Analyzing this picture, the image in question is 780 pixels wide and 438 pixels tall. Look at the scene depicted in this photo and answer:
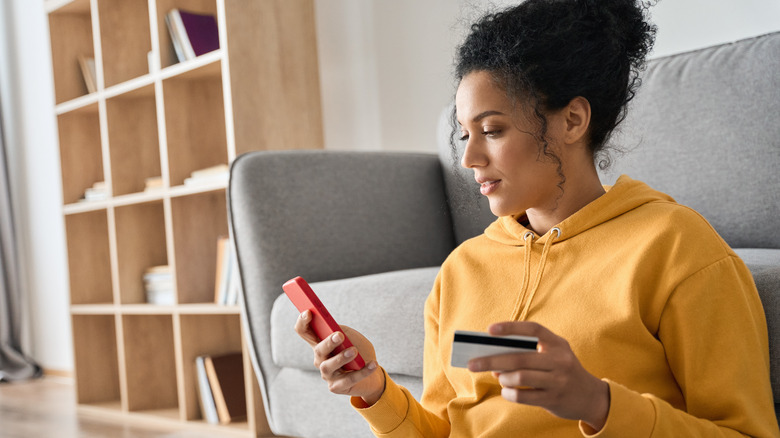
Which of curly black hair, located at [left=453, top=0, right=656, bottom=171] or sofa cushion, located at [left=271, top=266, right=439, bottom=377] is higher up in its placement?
curly black hair, located at [left=453, top=0, right=656, bottom=171]

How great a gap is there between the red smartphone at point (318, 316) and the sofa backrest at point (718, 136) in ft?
2.37

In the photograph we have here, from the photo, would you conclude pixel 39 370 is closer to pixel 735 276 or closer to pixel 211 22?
pixel 211 22

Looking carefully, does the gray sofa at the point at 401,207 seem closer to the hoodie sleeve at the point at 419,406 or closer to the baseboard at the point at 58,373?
the hoodie sleeve at the point at 419,406

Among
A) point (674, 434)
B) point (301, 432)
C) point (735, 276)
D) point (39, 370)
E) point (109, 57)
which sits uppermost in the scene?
point (109, 57)

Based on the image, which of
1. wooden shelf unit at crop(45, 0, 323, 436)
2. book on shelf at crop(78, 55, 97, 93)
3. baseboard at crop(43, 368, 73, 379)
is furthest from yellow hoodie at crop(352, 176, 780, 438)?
baseboard at crop(43, 368, 73, 379)

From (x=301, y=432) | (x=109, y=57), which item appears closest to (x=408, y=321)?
(x=301, y=432)

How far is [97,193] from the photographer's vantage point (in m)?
2.87

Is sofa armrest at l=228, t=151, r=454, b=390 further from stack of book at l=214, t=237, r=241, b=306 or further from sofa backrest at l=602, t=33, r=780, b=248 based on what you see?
stack of book at l=214, t=237, r=241, b=306

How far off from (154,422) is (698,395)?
2.17 metres

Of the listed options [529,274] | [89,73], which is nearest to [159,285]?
[89,73]

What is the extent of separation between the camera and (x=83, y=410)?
2891 mm

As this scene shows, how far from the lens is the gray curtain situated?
3988 mm

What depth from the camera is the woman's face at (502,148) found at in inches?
33.5

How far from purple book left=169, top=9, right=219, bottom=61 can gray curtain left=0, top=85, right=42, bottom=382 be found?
210 centimetres
